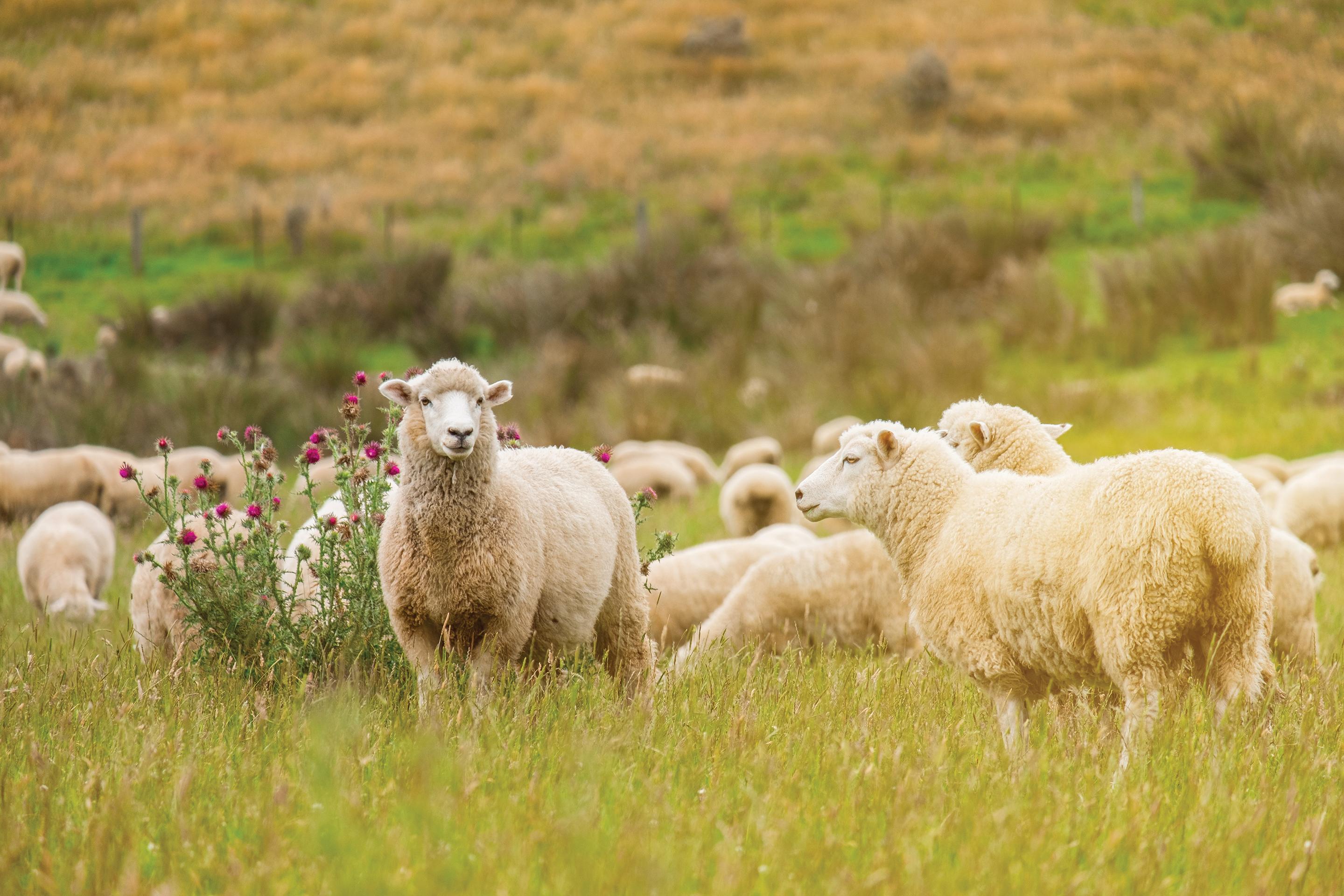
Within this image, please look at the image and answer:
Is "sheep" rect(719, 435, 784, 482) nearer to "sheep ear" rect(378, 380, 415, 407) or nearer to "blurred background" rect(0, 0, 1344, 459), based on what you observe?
"blurred background" rect(0, 0, 1344, 459)

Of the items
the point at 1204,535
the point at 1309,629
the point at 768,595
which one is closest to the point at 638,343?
the point at 768,595

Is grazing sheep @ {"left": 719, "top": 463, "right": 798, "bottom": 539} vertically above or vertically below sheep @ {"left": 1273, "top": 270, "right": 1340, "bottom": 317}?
above

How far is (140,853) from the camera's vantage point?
2.42 m

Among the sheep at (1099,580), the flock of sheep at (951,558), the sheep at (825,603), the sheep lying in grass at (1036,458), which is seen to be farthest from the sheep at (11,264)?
the sheep at (1099,580)

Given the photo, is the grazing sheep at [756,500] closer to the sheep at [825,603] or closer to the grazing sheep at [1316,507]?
the sheep at [825,603]

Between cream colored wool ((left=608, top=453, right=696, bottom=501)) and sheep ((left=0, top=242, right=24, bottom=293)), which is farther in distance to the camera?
sheep ((left=0, top=242, right=24, bottom=293))

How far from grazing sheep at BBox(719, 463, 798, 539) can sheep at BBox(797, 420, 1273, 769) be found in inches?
204

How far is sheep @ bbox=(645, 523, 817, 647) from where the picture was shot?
6766 mm

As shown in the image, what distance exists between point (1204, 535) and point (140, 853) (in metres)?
3.01

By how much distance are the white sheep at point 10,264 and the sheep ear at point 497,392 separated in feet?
61.2

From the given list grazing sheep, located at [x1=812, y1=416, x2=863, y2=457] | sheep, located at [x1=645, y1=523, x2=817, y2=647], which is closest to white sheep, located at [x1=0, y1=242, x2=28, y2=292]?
grazing sheep, located at [x1=812, y1=416, x2=863, y2=457]

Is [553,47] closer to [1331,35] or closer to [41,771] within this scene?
[1331,35]

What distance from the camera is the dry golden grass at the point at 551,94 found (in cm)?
2384

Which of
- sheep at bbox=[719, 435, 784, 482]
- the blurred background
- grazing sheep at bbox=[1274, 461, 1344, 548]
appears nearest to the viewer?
grazing sheep at bbox=[1274, 461, 1344, 548]
